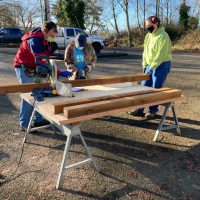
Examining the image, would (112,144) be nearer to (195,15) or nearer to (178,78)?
(178,78)

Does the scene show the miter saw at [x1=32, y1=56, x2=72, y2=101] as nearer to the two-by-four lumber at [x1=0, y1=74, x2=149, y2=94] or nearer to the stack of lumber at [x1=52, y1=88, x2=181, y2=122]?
the two-by-four lumber at [x1=0, y1=74, x2=149, y2=94]

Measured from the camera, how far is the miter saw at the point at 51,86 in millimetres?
3605

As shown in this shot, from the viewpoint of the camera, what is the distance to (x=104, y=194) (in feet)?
10.0

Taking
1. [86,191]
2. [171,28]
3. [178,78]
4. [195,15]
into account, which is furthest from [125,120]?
[195,15]

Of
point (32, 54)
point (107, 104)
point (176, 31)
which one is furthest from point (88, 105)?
point (176, 31)

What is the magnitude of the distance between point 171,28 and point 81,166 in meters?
28.4

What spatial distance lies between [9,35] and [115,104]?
22.6m

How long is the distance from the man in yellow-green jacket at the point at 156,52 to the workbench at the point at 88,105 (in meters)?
0.87

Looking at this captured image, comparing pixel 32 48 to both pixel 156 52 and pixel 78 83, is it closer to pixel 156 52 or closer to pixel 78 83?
pixel 78 83

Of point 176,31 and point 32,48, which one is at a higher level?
point 176,31

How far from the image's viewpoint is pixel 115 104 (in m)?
3.30

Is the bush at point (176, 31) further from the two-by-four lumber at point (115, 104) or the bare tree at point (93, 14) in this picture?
the two-by-four lumber at point (115, 104)

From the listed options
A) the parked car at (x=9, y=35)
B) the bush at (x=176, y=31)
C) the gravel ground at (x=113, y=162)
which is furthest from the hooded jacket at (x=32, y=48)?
the bush at (x=176, y=31)

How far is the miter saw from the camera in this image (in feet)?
11.8
